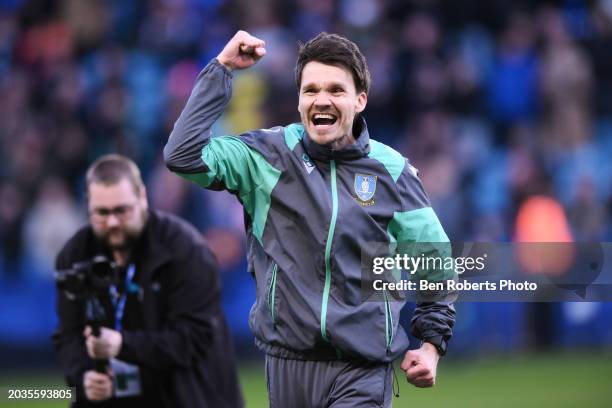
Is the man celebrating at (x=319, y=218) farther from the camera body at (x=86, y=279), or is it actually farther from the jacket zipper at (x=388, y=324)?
the camera body at (x=86, y=279)

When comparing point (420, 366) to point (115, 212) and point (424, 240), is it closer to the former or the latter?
point (424, 240)

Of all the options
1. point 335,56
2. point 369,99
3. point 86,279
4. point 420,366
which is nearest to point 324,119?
point 335,56

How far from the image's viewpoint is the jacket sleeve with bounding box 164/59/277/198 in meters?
5.37

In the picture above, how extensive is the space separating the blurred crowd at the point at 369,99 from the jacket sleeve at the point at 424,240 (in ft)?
25.0

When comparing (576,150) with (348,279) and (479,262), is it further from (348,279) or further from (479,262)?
(348,279)

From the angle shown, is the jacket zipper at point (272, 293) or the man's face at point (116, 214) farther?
the man's face at point (116, 214)

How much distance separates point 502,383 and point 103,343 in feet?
22.9

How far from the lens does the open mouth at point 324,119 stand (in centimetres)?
559

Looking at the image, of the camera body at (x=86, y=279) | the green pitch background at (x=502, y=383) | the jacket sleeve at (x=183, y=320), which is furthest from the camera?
the green pitch background at (x=502, y=383)

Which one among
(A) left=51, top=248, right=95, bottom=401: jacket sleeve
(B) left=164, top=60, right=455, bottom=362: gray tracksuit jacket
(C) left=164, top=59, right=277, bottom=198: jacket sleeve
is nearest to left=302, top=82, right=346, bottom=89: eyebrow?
(B) left=164, top=60, right=455, bottom=362: gray tracksuit jacket

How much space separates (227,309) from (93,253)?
6.50 m

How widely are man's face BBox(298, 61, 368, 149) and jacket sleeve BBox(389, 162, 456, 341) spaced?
38 cm

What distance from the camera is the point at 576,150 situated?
48.8ft

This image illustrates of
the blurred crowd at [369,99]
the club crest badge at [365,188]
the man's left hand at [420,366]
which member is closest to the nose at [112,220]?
the club crest badge at [365,188]
